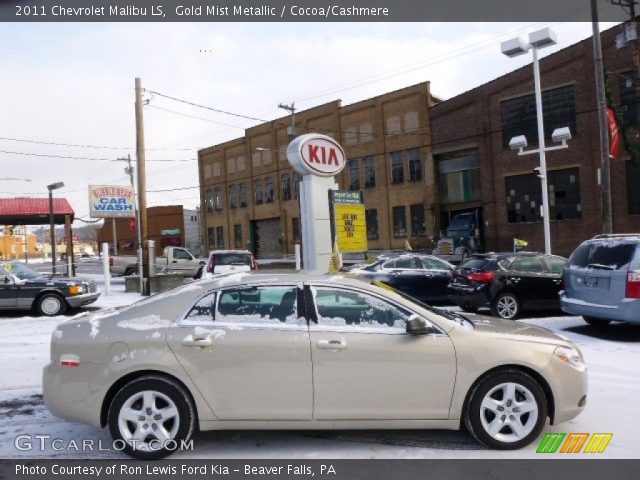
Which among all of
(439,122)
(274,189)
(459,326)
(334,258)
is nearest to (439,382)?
(459,326)

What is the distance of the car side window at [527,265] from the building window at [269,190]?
3838 centimetres

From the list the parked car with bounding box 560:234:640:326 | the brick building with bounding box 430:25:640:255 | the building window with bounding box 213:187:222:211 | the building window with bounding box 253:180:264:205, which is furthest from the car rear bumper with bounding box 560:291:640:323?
the building window with bounding box 213:187:222:211

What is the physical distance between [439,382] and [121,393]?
2.55 metres

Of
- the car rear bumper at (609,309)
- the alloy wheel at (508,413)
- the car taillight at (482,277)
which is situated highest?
the car taillight at (482,277)

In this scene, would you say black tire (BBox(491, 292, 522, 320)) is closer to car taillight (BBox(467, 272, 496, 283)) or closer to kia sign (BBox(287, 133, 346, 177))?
car taillight (BBox(467, 272, 496, 283))

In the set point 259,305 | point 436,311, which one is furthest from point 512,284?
point 259,305

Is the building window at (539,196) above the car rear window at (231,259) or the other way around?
above

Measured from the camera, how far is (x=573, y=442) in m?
4.67

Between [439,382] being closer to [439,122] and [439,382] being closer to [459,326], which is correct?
[459,326]

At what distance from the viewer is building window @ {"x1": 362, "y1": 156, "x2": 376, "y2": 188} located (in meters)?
40.5

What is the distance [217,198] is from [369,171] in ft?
67.0

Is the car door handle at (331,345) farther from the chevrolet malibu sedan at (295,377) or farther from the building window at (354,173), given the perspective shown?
the building window at (354,173)

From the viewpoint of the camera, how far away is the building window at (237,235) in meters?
53.1

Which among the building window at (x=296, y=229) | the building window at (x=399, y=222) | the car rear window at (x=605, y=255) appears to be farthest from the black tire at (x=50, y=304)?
the building window at (x=296, y=229)
